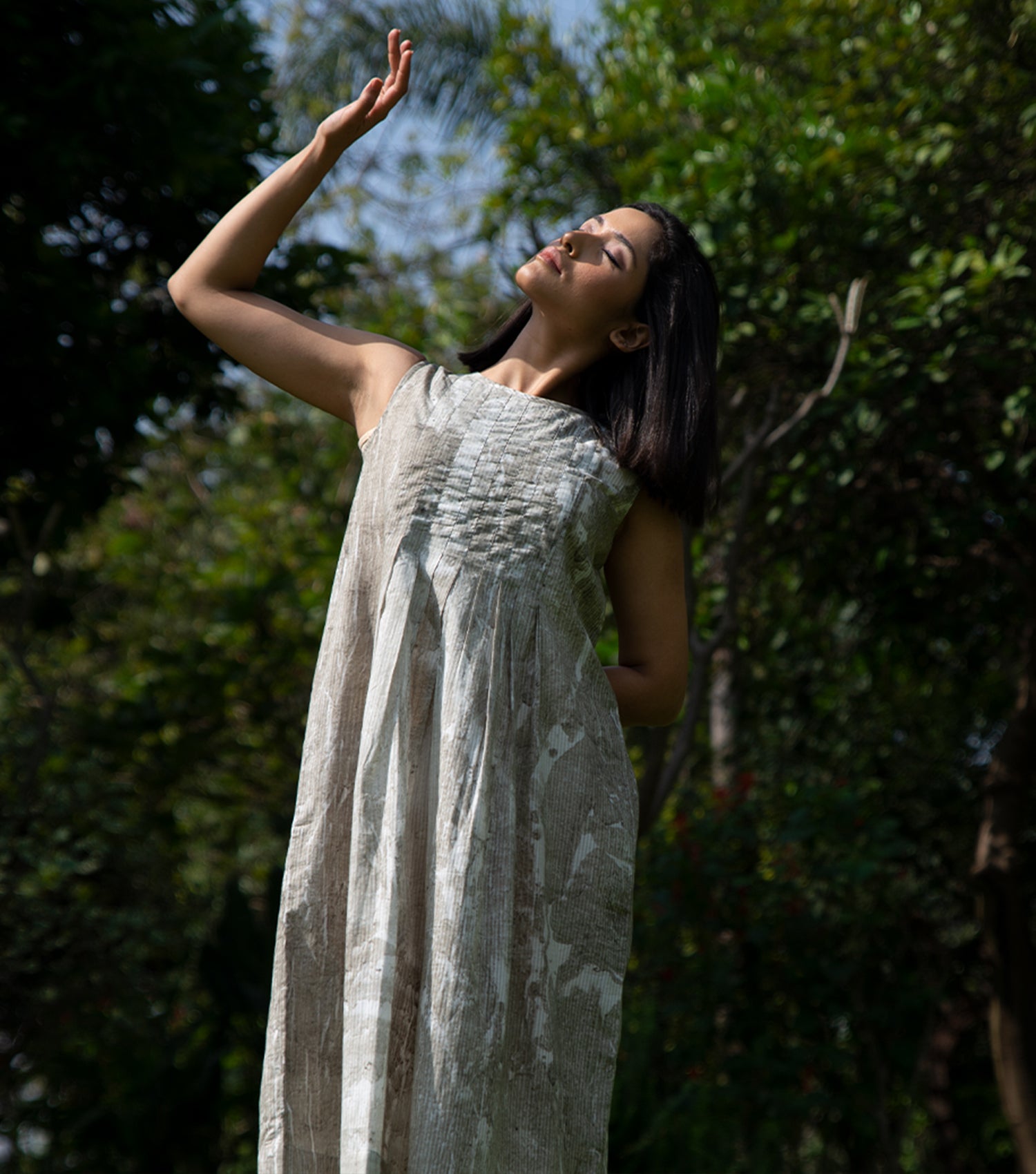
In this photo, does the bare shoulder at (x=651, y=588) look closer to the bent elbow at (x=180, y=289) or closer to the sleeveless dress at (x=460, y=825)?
the sleeveless dress at (x=460, y=825)

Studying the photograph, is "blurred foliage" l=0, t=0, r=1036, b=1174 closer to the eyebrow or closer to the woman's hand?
the woman's hand

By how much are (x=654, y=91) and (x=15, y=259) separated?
3.49 meters

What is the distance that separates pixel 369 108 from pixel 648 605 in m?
0.82

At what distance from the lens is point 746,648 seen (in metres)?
6.00

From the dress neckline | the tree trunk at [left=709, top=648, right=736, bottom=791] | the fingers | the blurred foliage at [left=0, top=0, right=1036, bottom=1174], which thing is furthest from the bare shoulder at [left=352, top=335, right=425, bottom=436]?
the tree trunk at [left=709, top=648, right=736, bottom=791]

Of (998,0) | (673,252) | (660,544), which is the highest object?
(998,0)

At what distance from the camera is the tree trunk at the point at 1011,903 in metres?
5.26

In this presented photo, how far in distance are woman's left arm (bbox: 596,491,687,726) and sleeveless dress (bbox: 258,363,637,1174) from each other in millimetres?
60

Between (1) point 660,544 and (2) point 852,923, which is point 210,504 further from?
(1) point 660,544

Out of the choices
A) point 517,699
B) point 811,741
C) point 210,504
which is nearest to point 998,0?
point 811,741

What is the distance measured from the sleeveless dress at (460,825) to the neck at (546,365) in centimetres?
9

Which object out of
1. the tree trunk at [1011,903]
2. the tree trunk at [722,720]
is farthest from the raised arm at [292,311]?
the tree trunk at [722,720]

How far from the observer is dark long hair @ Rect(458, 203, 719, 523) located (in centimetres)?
176

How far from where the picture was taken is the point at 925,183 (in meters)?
4.91
